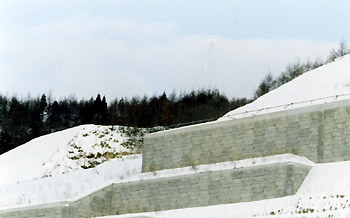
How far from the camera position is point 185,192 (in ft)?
80.2

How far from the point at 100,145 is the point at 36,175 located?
6.12 m

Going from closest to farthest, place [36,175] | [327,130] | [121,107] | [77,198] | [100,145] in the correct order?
[327,130] < [77,198] < [36,175] < [100,145] < [121,107]

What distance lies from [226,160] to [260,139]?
155 cm

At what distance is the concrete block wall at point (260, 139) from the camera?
23094 mm

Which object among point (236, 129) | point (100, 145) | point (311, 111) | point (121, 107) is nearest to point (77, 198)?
point (236, 129)

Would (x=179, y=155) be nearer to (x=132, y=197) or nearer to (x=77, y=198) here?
(x=132, y=197)

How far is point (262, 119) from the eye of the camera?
990 inches

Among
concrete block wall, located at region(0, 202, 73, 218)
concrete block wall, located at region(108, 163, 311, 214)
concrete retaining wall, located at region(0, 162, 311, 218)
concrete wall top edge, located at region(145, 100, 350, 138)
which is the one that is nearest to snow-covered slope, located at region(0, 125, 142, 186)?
concrete block wall, located at region(0, 202, 73, 218)

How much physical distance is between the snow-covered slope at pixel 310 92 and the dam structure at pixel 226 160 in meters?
1.10

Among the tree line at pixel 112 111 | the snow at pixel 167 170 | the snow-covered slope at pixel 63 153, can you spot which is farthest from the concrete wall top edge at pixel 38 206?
the tree line at pixel 112 111

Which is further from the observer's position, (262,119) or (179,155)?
(179,155)

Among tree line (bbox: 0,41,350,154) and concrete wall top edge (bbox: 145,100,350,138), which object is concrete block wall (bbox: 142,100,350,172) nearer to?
concrete wall top edge (bbox: 145,100,350,138)

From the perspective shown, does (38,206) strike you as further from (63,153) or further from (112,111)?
(112,111)

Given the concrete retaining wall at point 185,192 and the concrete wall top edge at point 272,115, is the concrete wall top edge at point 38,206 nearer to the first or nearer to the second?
the concrete retaining wall at point 185,192
